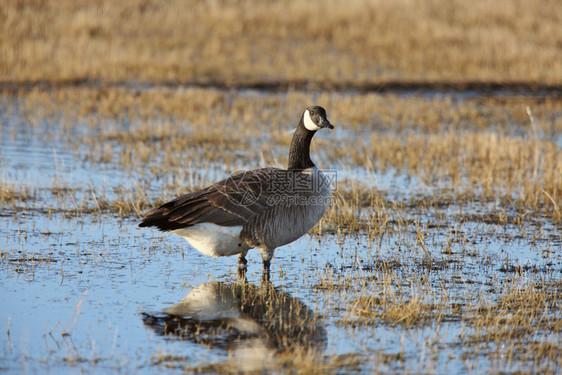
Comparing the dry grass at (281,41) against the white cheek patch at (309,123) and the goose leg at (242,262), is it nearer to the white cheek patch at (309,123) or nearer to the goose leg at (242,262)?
the white cheek patch at (309,123)

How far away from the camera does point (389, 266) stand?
745 cm

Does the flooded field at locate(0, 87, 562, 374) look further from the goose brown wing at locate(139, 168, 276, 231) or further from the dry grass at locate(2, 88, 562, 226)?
the goose brown wing at locate(139, 168, 276, 231)

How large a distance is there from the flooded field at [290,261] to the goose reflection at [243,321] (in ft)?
0.08

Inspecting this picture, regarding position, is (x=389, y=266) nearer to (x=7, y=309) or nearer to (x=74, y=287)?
(x=74, y=287)

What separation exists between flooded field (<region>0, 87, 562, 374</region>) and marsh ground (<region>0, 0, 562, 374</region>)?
0.10ft

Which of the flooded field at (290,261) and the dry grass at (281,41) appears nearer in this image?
the flooded field at (290,261)

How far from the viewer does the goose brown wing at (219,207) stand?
21.8 ft

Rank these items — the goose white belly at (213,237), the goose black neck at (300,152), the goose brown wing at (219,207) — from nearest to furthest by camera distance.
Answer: the goose brown wing at (219,207)
the goose white belly at (213,237)
the goose black neck at (300,152)

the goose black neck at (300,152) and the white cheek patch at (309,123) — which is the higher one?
the white cheek patch at (309,123)

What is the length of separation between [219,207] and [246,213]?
0.28 metres

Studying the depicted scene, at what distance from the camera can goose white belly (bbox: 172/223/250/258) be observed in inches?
266

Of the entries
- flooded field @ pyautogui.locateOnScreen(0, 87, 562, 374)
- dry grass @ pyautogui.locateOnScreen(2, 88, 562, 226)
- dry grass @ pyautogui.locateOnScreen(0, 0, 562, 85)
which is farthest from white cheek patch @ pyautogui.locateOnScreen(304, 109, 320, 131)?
dry grass @ pyautogui.locateOnScreen(0, 0, 562, 85)

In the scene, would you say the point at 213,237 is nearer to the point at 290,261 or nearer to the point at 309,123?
the point at 290,261

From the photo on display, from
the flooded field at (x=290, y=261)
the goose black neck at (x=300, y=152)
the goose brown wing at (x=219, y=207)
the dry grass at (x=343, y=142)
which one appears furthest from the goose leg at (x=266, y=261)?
the dry grass at (x=343, y=142)
